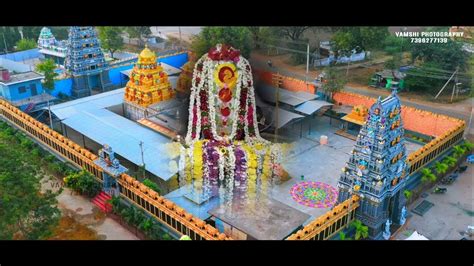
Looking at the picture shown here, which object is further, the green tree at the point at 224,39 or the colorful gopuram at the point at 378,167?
the green tree at the point at 224,39

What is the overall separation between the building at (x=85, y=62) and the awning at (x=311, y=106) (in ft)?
63.6

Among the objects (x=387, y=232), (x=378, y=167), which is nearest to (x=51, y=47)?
(x=378, y=167)

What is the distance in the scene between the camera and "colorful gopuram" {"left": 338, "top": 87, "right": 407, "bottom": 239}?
21.6 meters

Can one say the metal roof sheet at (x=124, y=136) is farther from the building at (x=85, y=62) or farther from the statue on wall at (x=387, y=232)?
the statue on wall at (x=387, y=232)

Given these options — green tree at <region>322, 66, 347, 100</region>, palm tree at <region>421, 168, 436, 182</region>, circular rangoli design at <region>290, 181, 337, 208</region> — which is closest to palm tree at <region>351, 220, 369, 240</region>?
circular rangoli design at <region>290, 181, 337, 208</region>

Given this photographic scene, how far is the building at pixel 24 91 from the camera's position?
36.6 metres

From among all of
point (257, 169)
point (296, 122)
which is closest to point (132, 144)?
point (257, 169)

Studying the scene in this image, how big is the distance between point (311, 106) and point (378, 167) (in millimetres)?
13967

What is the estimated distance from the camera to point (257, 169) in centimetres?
2772

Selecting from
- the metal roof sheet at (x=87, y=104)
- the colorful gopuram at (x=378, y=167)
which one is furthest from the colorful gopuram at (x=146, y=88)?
the colorful gopuram at (x=378, y=167)

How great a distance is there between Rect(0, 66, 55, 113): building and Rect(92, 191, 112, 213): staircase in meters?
14.5

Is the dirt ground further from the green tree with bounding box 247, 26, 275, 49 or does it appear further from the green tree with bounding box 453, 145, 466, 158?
the green tree with bounding box 453, 145, 466, 158

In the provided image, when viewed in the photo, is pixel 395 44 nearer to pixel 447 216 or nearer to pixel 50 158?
pixel 447 216

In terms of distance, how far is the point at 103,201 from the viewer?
25922 millimetres
